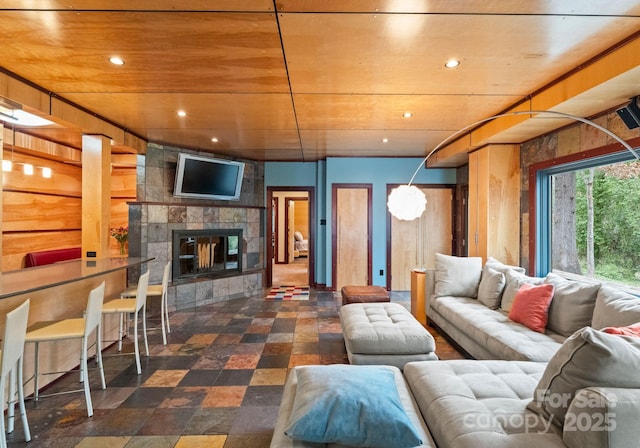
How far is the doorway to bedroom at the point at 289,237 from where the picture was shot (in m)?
6.65

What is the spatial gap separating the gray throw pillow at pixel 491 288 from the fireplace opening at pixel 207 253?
401 centimetres

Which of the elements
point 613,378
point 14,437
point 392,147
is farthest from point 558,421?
point 392,147

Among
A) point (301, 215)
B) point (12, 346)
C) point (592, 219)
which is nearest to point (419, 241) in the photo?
point (592, 219)

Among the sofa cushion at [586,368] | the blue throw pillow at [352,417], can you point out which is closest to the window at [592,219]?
the sofa cushion at [586,368]

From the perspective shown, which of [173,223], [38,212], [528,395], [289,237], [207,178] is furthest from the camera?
[289,237]

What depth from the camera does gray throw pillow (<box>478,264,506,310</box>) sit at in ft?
11.4

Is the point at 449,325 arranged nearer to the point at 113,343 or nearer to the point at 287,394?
the point at 287,394

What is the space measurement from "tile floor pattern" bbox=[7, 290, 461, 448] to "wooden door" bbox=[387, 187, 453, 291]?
7.83ft

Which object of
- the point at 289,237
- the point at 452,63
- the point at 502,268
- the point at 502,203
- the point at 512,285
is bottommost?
the point at 512,285

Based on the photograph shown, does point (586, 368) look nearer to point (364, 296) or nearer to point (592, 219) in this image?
point (364, 296)

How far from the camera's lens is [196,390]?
2615mm

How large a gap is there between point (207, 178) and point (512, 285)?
4.46 metres

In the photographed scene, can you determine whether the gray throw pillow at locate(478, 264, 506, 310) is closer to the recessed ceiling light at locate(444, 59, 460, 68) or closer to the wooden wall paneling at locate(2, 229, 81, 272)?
the recessed ceiling light at locate(444, 59, 460, 68)

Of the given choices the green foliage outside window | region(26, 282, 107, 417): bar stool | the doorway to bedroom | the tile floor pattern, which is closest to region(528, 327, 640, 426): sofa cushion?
the tile floor pattern
